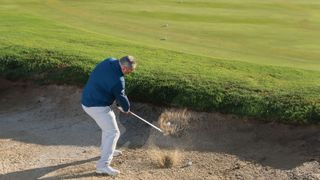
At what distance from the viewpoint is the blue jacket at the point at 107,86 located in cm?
823

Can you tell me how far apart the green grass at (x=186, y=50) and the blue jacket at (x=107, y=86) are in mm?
2274

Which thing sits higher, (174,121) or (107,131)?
(107,131)

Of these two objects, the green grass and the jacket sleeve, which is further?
the green grass

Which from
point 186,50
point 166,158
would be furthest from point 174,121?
point 186,50

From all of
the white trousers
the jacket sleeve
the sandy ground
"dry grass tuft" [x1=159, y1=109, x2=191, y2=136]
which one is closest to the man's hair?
the jacket sleeve

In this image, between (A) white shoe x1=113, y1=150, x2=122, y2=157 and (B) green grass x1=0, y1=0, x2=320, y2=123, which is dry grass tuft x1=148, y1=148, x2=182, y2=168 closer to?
(A) white shoe x1=113, y1=150, x2=122, y2=157

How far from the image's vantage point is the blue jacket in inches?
324

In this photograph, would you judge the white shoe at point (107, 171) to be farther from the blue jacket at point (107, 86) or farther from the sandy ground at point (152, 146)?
the blue jacket at point (107, 86)

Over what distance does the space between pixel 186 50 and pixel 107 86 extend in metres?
6.80

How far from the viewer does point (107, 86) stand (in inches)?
326

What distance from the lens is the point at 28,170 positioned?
356 inches

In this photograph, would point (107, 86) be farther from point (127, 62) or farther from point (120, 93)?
point (127, 62)

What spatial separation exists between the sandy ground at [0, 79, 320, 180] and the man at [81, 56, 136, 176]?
0.38m

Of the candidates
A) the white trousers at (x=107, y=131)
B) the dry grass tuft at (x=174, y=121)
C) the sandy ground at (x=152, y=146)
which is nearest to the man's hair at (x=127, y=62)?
the white trousers at (x=107, y=131)
